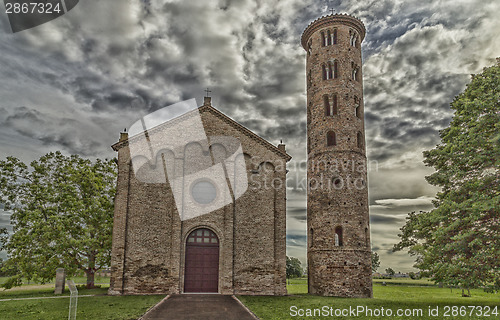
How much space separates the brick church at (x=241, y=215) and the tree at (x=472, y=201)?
5.82 metres

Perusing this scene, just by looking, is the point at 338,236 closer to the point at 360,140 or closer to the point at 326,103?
the point at 360,140

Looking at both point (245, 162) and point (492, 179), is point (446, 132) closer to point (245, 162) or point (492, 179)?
point (492, 179)

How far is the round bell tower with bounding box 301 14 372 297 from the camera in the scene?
24.2m

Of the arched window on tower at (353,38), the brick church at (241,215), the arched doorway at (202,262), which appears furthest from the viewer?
the arched window on tower at (353,38)

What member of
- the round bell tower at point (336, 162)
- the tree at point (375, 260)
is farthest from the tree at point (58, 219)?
the tree at point (375, 260)

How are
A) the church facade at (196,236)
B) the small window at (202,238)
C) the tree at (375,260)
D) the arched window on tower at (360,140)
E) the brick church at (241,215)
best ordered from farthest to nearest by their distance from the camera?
the tree at (375,260)
the arched window on tower at (360,140)
the small window at (202,238)
the brick church at (241,215)
the church facade at (196,236)

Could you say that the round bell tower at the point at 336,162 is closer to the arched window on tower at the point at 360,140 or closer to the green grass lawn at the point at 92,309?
the arched window on tower at the point at 360,140

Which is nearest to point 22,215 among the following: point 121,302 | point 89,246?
point 89,246

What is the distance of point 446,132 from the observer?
2188 centimetres

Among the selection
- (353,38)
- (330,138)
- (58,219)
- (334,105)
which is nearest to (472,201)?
(330,138)

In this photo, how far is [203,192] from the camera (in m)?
24.2

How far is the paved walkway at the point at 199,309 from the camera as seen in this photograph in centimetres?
1438

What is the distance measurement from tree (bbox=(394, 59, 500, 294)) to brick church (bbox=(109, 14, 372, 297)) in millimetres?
5820

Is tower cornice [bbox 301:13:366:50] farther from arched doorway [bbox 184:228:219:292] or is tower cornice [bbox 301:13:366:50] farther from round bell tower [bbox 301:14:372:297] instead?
arched doorway [bbox 184:228:219:292]
